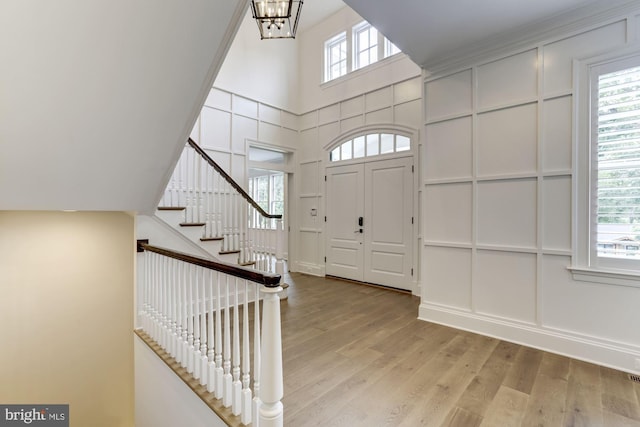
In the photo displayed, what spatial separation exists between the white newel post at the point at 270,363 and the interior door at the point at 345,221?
365cm

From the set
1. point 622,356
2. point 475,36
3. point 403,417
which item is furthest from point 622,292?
point 475,36

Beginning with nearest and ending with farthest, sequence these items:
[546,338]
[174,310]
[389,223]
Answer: [174,310]
[546,338]
[389,223]

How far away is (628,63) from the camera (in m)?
2.20

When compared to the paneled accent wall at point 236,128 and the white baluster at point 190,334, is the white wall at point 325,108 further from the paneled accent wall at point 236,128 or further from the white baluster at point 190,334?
the white baluster at point 190,334

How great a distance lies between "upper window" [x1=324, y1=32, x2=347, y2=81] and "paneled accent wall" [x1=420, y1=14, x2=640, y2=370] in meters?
A: 2.63

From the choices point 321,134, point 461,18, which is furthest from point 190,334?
point 321,134

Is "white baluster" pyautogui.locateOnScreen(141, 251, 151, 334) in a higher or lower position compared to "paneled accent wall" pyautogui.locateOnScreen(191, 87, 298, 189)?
lower

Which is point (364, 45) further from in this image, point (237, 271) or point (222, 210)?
point (237, 271)

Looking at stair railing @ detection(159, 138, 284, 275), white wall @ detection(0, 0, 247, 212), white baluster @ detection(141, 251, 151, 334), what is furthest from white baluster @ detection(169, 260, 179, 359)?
stair railing @ detection(159, 138, 284, 275)

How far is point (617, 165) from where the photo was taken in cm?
225

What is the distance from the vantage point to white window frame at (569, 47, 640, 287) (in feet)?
7.52

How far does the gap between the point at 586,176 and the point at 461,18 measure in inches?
66.9

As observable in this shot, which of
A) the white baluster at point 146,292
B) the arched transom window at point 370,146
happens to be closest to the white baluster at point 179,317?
the white baluster at point 146,292

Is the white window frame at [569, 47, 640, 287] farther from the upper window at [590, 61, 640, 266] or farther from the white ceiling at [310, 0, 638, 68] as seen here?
the white ceiling at [310, 0, 638, 68]
